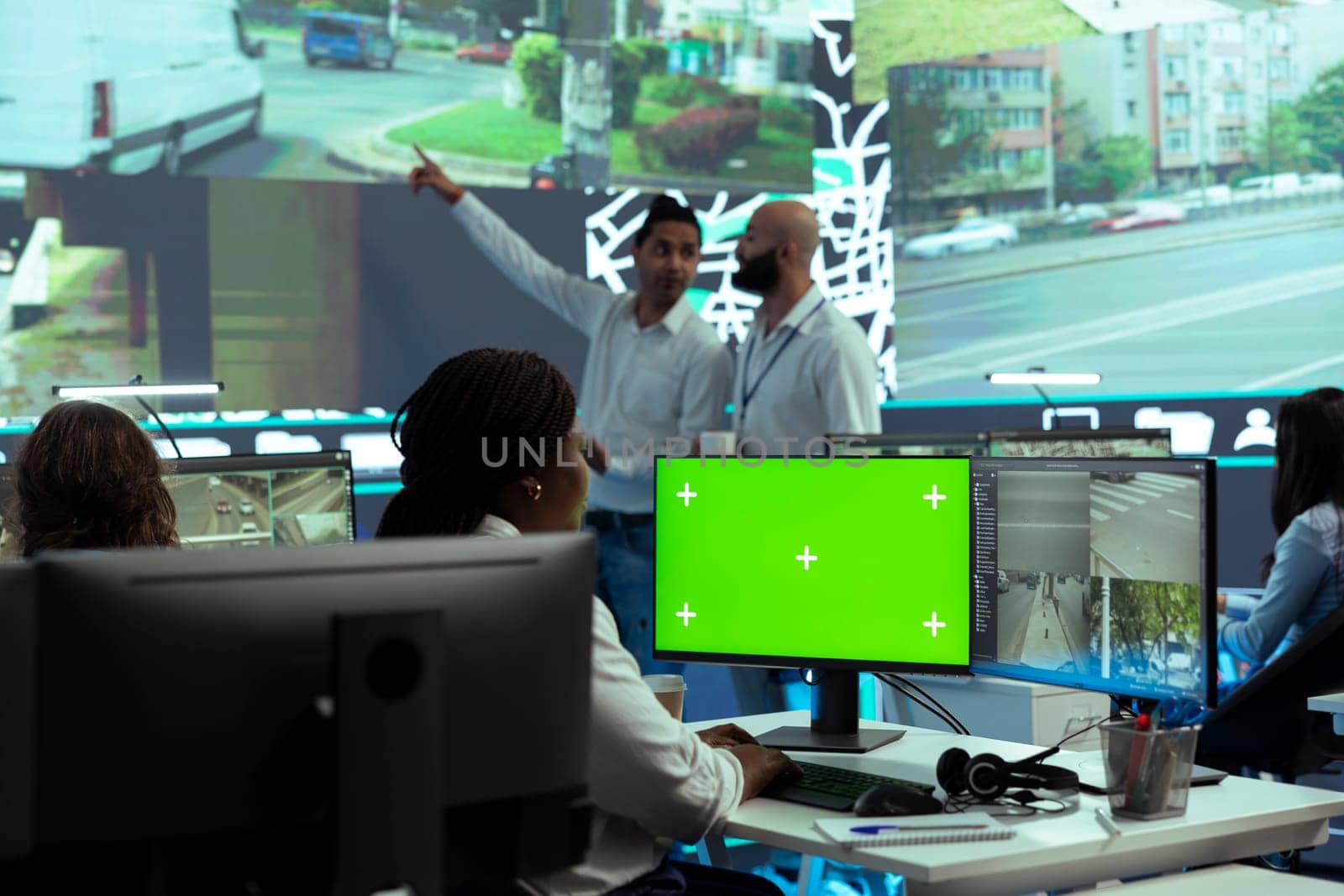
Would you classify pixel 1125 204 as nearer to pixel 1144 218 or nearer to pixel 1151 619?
pixel 1144 218

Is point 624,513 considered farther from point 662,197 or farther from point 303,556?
point 303,556

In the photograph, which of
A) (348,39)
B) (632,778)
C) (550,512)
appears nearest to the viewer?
(632,778)

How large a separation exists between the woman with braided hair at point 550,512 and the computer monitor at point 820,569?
1.72 feet

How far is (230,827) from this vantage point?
44.9 inches

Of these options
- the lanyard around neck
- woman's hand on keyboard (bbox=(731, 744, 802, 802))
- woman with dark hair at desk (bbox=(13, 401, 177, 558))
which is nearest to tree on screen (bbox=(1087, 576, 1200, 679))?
woman's hand on keyboard (bbox=(731, 744, 802, 802))

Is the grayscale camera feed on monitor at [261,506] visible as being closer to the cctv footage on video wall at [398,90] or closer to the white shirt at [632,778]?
the white shirt at [632,778]

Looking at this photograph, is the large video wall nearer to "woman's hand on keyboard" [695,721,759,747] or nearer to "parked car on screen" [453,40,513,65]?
"parked car on screen" [453,40,513,65]

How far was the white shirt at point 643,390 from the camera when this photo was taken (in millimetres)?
4215

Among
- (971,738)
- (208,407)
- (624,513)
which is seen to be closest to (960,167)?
(624,513)

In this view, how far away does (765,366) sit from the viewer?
4223mm

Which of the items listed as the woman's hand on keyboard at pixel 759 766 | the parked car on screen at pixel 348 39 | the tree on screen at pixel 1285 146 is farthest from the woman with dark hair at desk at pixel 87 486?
the tree on screen at pixel 1285 146

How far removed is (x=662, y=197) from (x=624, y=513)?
3.21 feet

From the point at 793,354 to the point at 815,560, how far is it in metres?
1.83

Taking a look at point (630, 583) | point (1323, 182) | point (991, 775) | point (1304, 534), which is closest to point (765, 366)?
point (630, 583)
